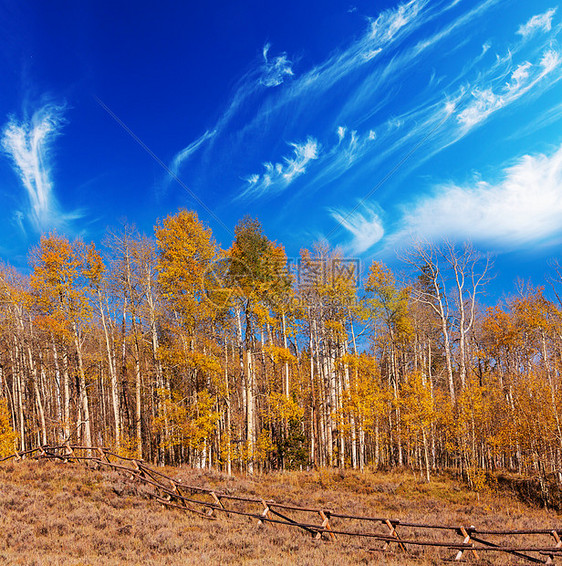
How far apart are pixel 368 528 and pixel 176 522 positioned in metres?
6.21

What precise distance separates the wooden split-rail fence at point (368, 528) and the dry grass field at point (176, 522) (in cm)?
27

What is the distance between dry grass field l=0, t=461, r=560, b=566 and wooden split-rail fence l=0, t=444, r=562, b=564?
0.88 feet

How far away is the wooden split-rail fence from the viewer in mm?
8289

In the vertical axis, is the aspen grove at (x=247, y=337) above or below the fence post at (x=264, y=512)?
above

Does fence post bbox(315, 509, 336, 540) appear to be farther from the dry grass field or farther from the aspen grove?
the aspen grove

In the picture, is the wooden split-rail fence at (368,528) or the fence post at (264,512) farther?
the fence post at (264,512)

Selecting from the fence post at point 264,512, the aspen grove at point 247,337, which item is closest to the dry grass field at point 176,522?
the fence post at point 264,512

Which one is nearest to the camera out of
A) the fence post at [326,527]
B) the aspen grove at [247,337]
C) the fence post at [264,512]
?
the fence post at [326,527]

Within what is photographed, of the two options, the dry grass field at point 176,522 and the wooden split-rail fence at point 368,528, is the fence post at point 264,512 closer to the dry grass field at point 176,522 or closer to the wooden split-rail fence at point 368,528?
the wooden split-rail fence at point 368,528

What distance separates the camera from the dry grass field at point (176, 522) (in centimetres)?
824

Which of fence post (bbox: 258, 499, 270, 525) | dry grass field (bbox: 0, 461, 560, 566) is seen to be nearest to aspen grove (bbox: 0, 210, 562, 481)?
dry grass field (bbox: 0, 461, 560, 566)

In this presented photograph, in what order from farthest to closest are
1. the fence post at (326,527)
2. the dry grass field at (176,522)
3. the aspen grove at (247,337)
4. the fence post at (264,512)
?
the aspen grove at (247,337) < the fence post at (264,512) < the fence post at (326,527) < the dry grass field at (176,522)

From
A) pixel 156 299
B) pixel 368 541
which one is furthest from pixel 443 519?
pixel 156 299

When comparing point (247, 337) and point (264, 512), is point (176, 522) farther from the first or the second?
point (247, 337)
